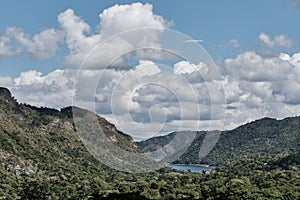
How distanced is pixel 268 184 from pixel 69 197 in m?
78.8

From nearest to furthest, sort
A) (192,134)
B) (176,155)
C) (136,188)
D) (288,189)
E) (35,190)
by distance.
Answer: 1. (192,134)
2. (176,155)
3. (35,190)
4. (288,189)
5. (136,188)

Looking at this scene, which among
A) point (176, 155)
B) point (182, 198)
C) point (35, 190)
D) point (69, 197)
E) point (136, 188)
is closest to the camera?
point (176, 155)

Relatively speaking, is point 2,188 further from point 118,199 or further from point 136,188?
point 118,199

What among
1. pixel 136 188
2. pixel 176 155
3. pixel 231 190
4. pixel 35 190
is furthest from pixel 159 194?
pixel 176 155

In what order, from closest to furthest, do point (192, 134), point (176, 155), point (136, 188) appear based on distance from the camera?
1. point (192, 134)
2. point (176, 155)
3. point (136, 188)

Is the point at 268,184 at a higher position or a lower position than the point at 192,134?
higher

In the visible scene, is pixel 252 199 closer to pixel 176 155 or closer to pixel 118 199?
pixel 118 199

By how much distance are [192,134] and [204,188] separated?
92.5m

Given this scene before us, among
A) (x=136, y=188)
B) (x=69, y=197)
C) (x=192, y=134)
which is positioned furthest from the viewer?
(x=69, y=197)

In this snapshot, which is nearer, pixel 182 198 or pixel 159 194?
pixel 182 198

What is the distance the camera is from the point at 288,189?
151 m

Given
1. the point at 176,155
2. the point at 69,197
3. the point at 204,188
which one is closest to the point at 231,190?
the point at 204,188

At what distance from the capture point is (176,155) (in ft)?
227

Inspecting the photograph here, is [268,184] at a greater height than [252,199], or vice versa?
[268,184]
